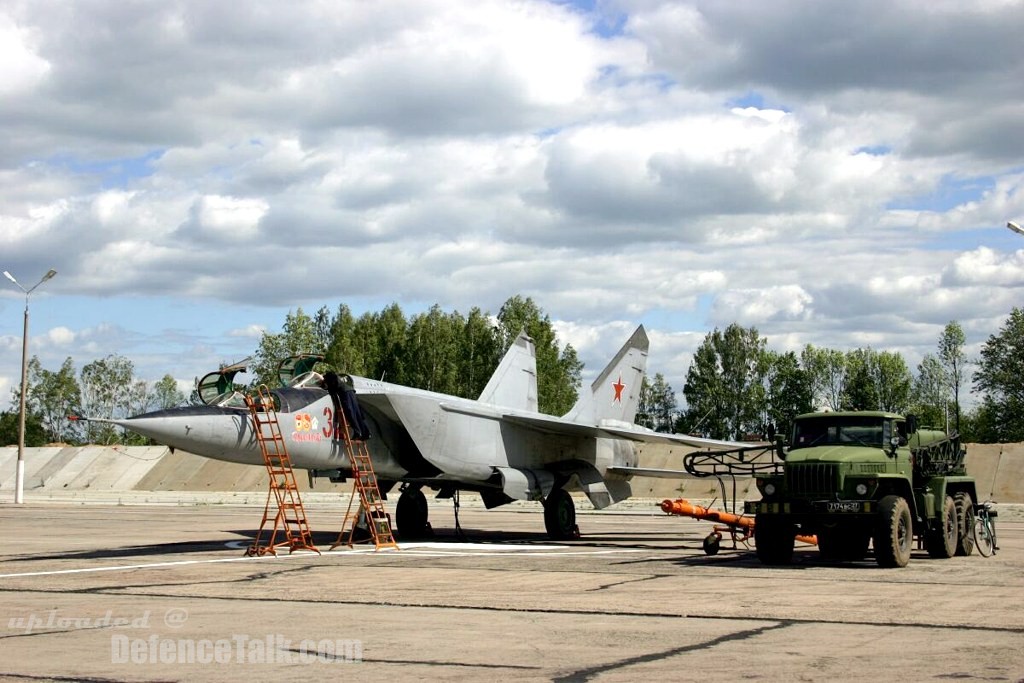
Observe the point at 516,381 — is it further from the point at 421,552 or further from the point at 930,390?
the point at 930,390

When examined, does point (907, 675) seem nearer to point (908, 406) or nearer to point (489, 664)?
point (489, 664)

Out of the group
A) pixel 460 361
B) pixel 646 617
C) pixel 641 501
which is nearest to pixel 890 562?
pixel 646 617

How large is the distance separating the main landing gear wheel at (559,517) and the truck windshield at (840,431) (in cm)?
648

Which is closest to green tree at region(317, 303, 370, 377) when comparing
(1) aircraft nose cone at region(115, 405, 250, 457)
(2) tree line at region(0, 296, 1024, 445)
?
(2) tree line at region(0, 296, 1024, 445)

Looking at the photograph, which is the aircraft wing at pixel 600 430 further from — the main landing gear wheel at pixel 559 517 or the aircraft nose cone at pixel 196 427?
the aircraft nose cone at pixel 196 427

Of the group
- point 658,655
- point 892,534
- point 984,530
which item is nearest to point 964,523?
point 984,530

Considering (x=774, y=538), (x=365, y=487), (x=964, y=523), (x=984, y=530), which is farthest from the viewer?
(x=365, y=487)

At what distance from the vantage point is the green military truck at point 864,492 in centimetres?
1433

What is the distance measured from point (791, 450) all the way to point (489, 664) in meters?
9.00

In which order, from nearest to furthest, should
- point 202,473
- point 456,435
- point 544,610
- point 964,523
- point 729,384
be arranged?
point 544,610 → point 964,523 → point 456,435 → point 202,473 → point 729,384

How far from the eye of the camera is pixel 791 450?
15.5 metres

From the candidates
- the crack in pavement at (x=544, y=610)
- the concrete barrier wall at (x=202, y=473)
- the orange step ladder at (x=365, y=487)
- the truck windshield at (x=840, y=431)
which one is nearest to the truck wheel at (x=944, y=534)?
the truck windshield at (x=840, y=431)

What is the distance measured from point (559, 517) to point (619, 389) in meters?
4.22

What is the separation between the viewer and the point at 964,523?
1644 cm
